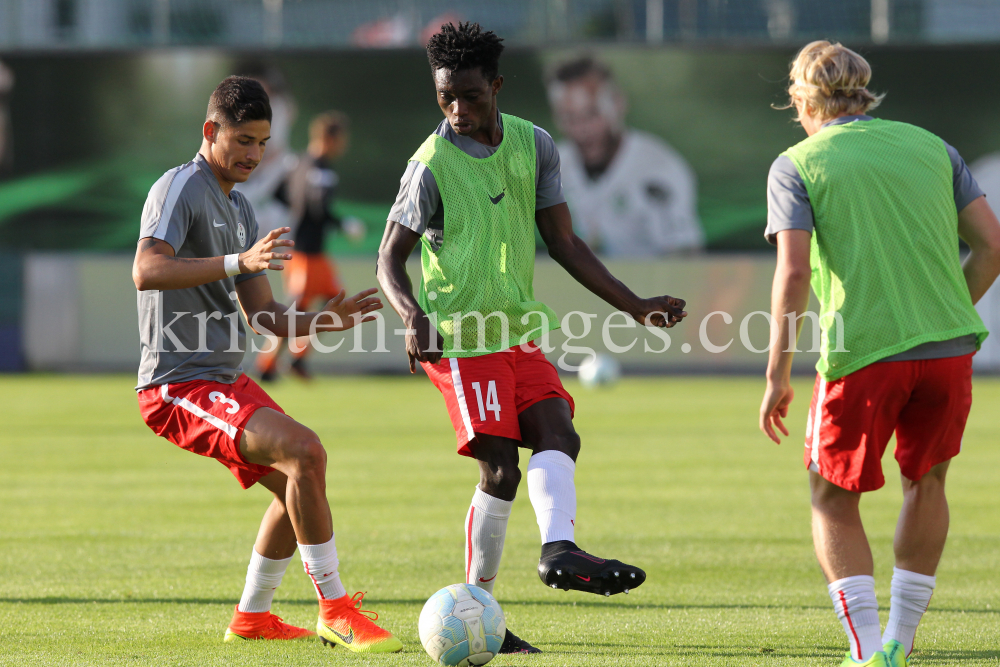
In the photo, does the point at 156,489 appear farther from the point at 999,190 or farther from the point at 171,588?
the point at 999,190

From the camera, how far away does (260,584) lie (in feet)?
15.9

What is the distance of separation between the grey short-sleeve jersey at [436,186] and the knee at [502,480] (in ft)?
3.04

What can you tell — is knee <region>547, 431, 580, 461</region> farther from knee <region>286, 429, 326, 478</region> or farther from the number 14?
knee <region>286, 429, 326, 478</region>

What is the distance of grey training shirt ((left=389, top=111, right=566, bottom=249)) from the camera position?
4.54 metres

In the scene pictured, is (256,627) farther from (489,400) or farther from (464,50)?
(464,50)

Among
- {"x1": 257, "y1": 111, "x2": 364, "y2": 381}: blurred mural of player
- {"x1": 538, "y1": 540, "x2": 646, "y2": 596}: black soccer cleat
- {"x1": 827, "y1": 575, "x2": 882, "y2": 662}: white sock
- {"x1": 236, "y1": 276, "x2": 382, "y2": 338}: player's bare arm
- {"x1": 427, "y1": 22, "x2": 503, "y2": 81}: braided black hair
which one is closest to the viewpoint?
{"x1": 538, "y1": 540, "x2": 646, "y2": 596}: black soccer cleat

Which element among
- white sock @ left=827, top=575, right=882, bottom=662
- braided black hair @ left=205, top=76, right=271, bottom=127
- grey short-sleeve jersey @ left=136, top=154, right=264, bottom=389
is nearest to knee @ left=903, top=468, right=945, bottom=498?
white sock @ left=827, top=575, right=882, bottom=662

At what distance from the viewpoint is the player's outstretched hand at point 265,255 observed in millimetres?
4254

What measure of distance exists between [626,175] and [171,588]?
14.9 meters

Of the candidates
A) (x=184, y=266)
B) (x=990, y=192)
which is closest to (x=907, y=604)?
(x=184, y=266)

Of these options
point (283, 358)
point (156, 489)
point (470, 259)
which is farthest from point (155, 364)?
point (283, 358)

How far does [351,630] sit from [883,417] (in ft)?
6.86

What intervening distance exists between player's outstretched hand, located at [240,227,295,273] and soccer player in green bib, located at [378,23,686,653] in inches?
16.8

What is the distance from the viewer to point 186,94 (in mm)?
20328
